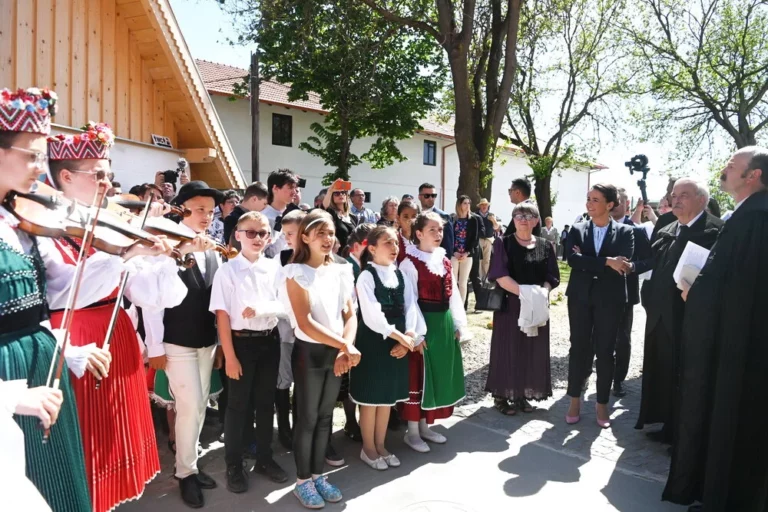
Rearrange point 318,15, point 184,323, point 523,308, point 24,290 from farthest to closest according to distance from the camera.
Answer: point 318,15, point 523,308, point 184,323, point 24,290

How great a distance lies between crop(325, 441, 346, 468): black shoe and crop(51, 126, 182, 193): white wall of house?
18.3ft

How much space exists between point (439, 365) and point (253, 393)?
5.12ft

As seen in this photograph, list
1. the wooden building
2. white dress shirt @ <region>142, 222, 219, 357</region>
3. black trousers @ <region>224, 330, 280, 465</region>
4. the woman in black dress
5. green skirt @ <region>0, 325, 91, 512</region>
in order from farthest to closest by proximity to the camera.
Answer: the wooden building < the woman in black dress < black trousers @ <region>224, 330, 280, 465</region> < white dress shirt @ <region>142, 222, 219, 357</region> < green skirt @ <region>0, 325, 91, 512</region>

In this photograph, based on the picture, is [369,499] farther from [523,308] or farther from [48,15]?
[48,15]

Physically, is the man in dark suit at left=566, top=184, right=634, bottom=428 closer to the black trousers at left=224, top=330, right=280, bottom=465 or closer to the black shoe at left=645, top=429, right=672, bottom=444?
the black shoe at left=645, top=429, right=672, bottom=444

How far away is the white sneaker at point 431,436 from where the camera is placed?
4.76 metres

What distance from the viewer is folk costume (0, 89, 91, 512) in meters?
2.15

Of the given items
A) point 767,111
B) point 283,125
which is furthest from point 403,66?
point 767,111

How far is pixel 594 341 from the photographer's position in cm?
529

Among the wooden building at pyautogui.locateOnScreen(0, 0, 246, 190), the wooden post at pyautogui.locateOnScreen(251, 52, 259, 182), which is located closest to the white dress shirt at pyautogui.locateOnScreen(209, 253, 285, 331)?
the wooden building at pyautogui.locateOnScreen(0, 0, 246, 190)

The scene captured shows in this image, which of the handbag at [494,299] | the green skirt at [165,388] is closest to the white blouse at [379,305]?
the handbag at [494,299]

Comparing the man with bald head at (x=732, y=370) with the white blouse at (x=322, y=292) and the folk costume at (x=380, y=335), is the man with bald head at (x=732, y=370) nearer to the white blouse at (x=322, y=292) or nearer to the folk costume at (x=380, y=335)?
the folk costume at (x=380, y=335)

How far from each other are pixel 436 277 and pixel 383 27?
11000mm

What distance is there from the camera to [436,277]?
4703 millimetres
